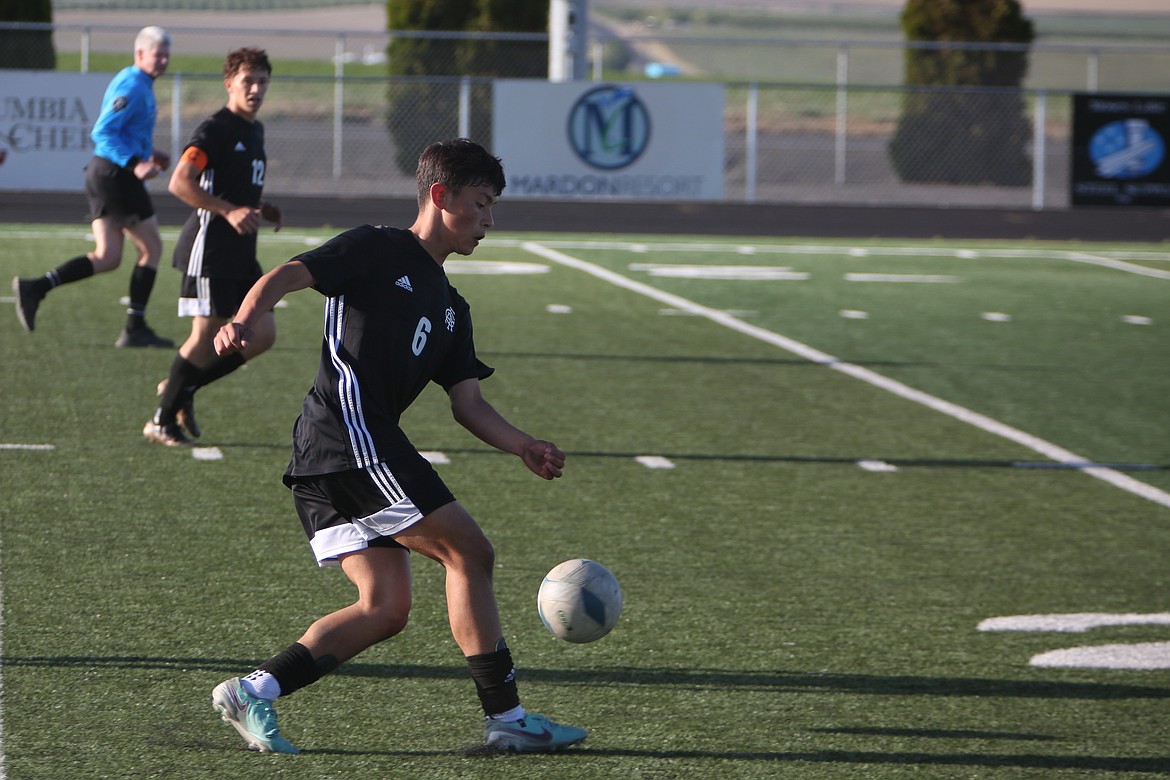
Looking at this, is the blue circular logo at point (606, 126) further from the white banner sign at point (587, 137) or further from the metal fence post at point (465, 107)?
the metal fence post at point (465, 107)

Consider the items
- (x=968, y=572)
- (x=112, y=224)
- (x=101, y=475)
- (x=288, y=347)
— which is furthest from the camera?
(x=288, y=347)

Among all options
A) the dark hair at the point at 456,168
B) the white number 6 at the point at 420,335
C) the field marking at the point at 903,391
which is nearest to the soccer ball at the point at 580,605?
the white number 6 at the point at 420,335

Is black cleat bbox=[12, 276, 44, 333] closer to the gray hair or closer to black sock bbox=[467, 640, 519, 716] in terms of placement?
the gray hair

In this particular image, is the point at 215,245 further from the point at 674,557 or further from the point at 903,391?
the point at 903,391

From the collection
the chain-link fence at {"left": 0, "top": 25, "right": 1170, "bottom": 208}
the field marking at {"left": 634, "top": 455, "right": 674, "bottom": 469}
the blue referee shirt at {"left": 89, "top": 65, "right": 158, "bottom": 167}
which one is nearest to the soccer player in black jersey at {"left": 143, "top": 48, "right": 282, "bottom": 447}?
the field marking at {"left": 634, "top": 455, "right": 674, "bottom": 469}

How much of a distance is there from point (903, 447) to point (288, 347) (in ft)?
14.9

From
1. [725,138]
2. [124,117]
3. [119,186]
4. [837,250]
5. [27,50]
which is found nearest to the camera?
[124,117]

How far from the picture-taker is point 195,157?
7.55 metres

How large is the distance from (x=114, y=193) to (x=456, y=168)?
6611 millimetres

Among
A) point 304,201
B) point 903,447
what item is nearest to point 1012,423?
point 903,447

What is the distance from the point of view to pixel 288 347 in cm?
1109

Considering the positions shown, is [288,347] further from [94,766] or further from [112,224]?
[94,766]

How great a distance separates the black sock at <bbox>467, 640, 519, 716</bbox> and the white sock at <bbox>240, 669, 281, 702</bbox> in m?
0.49

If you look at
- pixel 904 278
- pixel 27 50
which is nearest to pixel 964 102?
pixel 904 278
